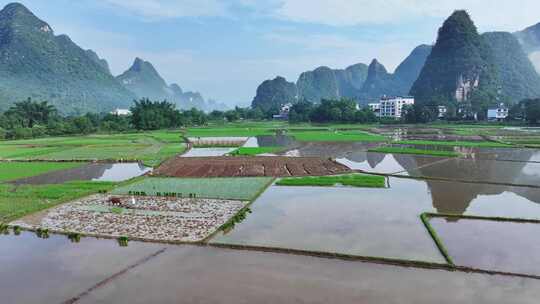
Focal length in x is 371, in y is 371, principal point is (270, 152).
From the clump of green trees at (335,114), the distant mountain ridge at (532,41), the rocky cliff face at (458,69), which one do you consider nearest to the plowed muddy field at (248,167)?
the clump of green trees at (335,114)

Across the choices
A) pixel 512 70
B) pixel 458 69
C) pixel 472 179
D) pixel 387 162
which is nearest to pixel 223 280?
pixel 472 179

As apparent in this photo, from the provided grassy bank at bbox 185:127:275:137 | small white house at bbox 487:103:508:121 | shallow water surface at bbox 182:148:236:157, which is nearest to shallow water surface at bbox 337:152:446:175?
shallow water surface at bbox 182:148:236:157

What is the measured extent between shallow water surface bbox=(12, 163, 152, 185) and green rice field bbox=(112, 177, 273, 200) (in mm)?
2782

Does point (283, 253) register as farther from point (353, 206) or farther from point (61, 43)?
point (61, 43)

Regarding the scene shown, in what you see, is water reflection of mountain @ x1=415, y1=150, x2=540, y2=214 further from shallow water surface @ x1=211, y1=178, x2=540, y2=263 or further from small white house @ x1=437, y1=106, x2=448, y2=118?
small white house @ x1=437, y1=106, x2=448, y2=118

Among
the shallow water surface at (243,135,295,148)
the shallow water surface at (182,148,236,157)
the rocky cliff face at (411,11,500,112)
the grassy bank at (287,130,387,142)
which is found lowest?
the shallow water surface at (182,148,236,157)

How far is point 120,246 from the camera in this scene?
36.2ft

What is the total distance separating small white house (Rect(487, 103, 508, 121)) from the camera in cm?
7326

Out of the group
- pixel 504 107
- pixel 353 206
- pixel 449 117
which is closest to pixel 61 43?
pixel 449 117

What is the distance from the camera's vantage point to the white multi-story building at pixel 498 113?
73312mm

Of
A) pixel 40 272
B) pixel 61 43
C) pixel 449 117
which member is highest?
pixel 61 43

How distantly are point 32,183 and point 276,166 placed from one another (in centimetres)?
1428

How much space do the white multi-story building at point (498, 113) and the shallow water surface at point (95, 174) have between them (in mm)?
72427

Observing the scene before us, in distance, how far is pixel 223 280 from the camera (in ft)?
28.8
